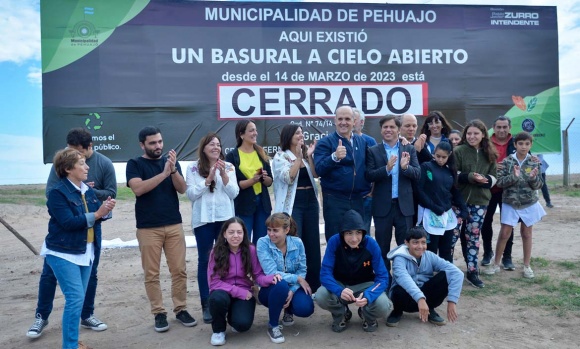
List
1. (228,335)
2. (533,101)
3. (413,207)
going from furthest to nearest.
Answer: (533,101), (413,207), (228,335)

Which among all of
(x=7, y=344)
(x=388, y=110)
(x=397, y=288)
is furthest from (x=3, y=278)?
(x=388, y=110)

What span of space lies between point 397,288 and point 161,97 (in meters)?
4.44

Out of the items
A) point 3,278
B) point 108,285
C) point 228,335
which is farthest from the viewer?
point 3,278

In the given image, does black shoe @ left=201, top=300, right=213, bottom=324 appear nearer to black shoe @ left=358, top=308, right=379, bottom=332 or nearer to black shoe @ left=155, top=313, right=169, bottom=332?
black shoe @ left=155, top=313, right=169, bottom=332

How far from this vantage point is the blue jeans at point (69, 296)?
3.61m

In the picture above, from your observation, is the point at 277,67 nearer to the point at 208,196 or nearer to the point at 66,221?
the point at 208,196

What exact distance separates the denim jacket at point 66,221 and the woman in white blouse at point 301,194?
67.5 inches

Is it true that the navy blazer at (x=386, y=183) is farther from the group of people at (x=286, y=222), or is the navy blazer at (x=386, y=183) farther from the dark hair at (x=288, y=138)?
the dark hair at (x=288, y=138)

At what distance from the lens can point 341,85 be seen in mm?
7383

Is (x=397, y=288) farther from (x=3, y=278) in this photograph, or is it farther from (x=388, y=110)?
(x=3, y=278)

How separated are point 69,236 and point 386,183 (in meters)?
2.74

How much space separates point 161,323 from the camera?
14.0 ft

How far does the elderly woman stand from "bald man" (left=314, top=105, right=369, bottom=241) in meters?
1.91

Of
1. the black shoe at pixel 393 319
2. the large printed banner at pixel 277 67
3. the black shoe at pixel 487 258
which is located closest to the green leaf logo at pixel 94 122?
the large printed banner at pixel 277 67
